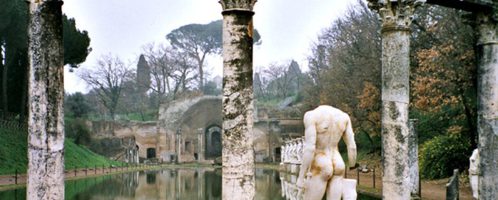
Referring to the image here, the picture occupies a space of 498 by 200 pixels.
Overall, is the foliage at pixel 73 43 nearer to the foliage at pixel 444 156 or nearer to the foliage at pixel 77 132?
the foliage at pixel 77 132

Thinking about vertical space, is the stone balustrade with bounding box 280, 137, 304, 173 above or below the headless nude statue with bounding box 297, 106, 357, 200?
below

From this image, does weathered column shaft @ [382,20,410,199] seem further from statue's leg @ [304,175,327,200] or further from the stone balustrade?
the stone balustrade

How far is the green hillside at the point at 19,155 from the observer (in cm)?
3075

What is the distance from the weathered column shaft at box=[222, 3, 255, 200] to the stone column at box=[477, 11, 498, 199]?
6.22 meters

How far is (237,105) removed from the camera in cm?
842

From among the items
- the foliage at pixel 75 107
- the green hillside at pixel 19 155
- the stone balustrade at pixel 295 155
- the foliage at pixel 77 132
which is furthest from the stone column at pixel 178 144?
the stone balustrade at pixel 295 155

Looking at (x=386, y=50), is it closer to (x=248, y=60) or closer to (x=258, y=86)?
(x=248, y=60)

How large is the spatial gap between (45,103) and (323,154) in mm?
4288

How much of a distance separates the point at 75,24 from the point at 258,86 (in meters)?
50.0

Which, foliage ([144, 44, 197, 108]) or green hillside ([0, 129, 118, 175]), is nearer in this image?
green hillside ([0, 129, 118, 175])

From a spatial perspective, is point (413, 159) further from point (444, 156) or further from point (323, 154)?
point (444, 156)

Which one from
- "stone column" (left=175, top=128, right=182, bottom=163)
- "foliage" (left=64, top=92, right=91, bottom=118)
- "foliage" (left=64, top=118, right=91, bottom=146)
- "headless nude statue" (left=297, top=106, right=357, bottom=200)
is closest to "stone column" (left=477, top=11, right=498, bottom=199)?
"headless nude statue" (left=297, top=106, right=357, bottom=200)

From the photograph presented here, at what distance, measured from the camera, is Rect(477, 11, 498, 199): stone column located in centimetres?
1203

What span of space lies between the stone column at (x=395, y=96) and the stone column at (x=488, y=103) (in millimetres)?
2657
